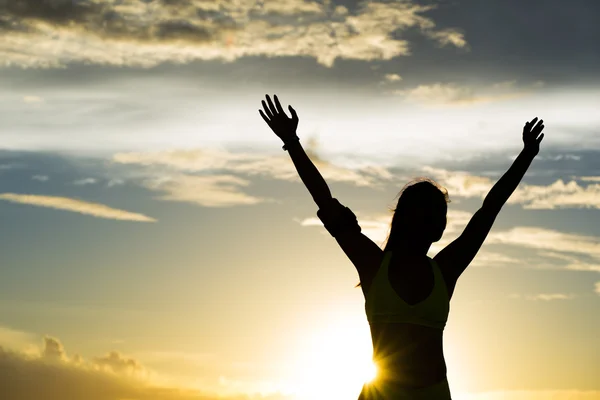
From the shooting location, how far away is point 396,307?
5.25m

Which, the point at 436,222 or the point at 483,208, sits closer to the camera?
the point at 436,222

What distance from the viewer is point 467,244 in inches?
225

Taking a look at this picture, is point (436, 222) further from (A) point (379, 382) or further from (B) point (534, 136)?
(B) point (534, 136)

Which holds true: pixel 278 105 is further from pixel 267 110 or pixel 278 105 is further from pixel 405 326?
pixel 405 326

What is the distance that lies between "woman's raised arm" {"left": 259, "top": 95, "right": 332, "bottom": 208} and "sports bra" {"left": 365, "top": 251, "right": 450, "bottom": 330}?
0.72m

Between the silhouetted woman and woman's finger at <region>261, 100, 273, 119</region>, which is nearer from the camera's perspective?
the silhouetted woman

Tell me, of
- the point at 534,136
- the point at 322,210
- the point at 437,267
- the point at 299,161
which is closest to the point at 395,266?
the point at 437,267

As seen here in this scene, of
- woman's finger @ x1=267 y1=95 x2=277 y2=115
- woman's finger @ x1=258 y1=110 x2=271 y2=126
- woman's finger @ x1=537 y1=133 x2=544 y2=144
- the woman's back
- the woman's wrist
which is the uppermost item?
woman's finger @ x1=537 y1=133 x2=544 y2=144

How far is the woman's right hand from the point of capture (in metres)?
6.06

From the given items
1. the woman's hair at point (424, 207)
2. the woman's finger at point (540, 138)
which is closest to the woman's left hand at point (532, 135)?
the woman's finger at point (540, 138)

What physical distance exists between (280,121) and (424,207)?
148cm

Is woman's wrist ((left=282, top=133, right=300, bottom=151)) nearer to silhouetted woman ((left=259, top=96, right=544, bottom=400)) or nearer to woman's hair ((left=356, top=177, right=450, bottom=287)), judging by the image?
silhouetted woman ((left=259, top=96, right=544, bottom=400))

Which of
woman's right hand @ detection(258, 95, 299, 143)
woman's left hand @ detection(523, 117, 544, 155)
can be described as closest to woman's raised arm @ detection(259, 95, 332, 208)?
woman's right hand @ detection(258, 95, 299, 143)

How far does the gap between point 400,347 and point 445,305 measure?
1.51ft
